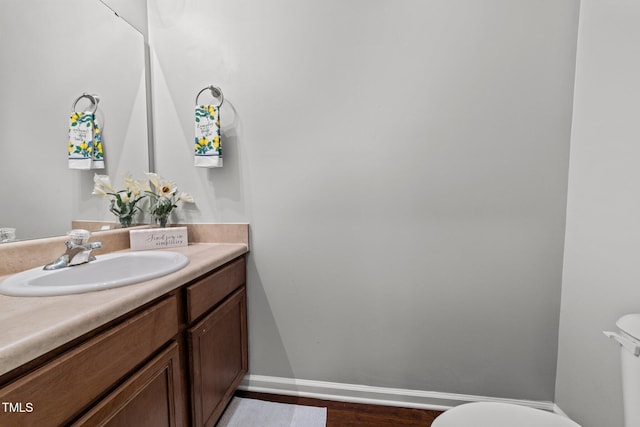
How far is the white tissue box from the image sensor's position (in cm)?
136

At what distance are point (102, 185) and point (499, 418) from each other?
68.8 inches

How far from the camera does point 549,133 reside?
4.35 ft

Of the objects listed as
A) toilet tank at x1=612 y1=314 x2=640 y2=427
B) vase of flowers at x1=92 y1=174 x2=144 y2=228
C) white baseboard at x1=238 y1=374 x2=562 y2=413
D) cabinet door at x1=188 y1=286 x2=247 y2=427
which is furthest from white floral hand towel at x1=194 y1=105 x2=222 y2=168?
toilet tank at x1=612 y1=314 x2=640 y2=427

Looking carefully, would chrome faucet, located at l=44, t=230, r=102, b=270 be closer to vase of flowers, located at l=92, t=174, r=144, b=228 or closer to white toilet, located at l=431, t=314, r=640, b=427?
vase of flowers, located at l=92, t=174, r=144, b=228

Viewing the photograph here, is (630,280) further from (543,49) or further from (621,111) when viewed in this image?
(543,49)

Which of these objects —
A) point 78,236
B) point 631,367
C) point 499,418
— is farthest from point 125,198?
point 631,367

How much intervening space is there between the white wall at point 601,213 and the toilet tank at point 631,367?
0.33m

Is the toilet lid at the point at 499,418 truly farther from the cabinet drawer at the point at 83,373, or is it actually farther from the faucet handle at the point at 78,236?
the faucet handle at the point at 78,236

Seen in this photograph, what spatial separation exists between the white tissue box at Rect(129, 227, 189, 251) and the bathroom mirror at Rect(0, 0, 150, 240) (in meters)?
0.17

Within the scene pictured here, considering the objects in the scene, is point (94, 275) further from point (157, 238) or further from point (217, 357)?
point (217, 357)

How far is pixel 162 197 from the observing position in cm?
151

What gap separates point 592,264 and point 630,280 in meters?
0.17

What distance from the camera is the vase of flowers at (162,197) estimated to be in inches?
58.3

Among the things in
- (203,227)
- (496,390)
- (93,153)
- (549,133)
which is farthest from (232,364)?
(549,133)
